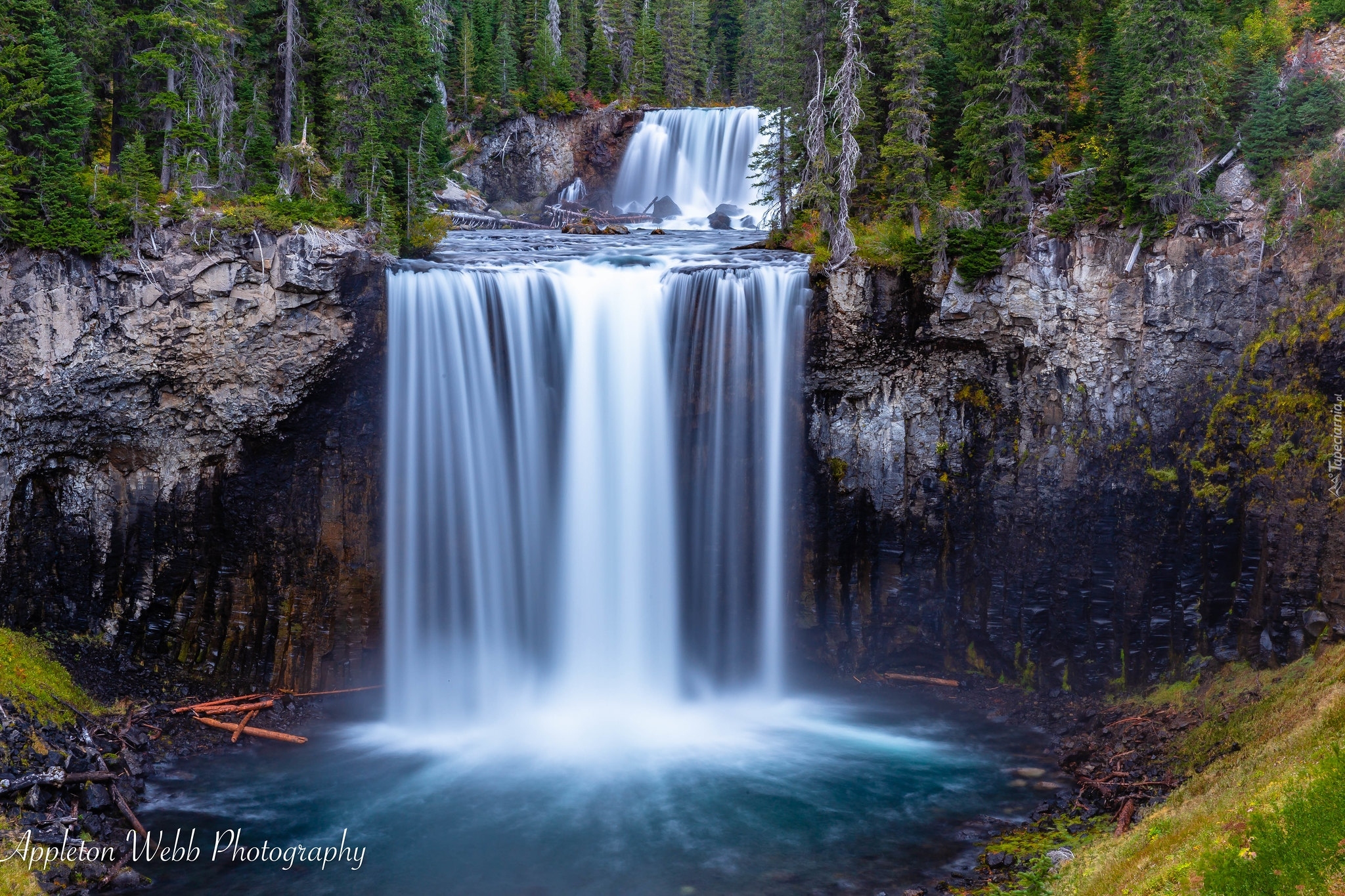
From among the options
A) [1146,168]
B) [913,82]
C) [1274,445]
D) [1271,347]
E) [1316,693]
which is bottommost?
[1316,693]

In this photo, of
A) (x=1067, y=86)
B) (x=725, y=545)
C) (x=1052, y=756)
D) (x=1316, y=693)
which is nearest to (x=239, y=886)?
(x=725, y=545)

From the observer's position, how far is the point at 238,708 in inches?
703

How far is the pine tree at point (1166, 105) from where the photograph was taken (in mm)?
17234

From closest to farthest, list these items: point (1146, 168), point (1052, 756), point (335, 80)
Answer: point (1052, 756) < point (1146, 168) < point (335, 80)

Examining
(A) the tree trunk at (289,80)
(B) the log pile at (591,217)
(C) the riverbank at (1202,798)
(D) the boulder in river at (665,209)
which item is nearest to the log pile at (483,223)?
(B) the log pile at (591,217)

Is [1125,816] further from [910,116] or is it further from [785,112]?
[785,112]

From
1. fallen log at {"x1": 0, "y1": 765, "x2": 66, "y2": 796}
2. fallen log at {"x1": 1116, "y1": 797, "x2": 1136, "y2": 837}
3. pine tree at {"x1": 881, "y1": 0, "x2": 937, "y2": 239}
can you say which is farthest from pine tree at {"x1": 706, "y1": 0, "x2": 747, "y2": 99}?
fallen log at {"x1": 0, "y1": 765, "x2": 66, "y2": 796}

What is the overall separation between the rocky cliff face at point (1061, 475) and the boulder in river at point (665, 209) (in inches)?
665

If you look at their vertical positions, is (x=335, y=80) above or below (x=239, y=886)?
above

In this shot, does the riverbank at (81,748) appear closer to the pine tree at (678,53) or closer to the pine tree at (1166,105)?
the pine tree at (1166,105)

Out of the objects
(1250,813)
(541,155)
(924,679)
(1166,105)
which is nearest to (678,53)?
(541,155)

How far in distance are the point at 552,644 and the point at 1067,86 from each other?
18622 mm

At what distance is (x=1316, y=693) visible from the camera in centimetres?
1210

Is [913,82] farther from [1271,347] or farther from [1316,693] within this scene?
[1316,693]
